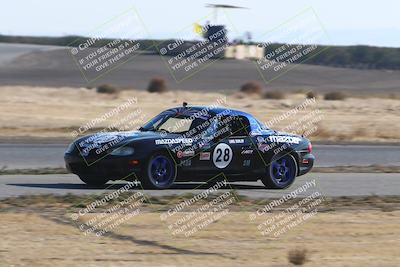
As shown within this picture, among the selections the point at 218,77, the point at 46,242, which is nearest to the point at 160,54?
the point at 218,77

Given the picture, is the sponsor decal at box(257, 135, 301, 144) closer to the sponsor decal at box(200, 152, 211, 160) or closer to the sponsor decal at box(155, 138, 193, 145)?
the sponsor decal at box(200, 152, 211, 160)

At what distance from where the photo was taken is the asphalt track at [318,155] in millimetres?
20359

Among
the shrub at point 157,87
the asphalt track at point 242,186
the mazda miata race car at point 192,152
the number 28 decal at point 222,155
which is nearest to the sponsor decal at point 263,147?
the mazda miata race car at point 192,152

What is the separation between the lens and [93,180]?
15617mm

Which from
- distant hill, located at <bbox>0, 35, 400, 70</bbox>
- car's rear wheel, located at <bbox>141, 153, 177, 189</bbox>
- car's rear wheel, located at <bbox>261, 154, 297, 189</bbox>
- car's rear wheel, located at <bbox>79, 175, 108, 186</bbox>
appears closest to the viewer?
car's rear wheel, located at <bbox>141, 153, 177, 189</bbox>

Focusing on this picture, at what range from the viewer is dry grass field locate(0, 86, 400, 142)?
30547 millimetres

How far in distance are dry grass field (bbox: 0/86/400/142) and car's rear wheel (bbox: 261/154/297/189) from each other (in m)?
10.7

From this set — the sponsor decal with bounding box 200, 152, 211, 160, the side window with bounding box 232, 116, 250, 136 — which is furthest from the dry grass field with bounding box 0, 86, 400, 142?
the sponsor decal with bounding box 200, 152, 211, 160

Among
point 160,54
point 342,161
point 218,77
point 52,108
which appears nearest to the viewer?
point 342,161

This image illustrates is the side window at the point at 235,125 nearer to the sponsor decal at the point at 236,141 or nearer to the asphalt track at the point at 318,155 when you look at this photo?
the sponsor decal at the point at 236,141

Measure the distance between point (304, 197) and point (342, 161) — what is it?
25.1 ft

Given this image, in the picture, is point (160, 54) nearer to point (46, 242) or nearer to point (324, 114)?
point (324, 114)

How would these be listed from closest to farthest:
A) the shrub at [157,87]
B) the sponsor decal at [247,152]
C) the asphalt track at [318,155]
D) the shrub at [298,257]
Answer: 1. the shrub at [298,257]
2. the sponsor decal at [247,152]
3. the asphalt track at [318,155]
4. the shrub at [157,87]

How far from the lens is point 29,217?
39.1 feet
